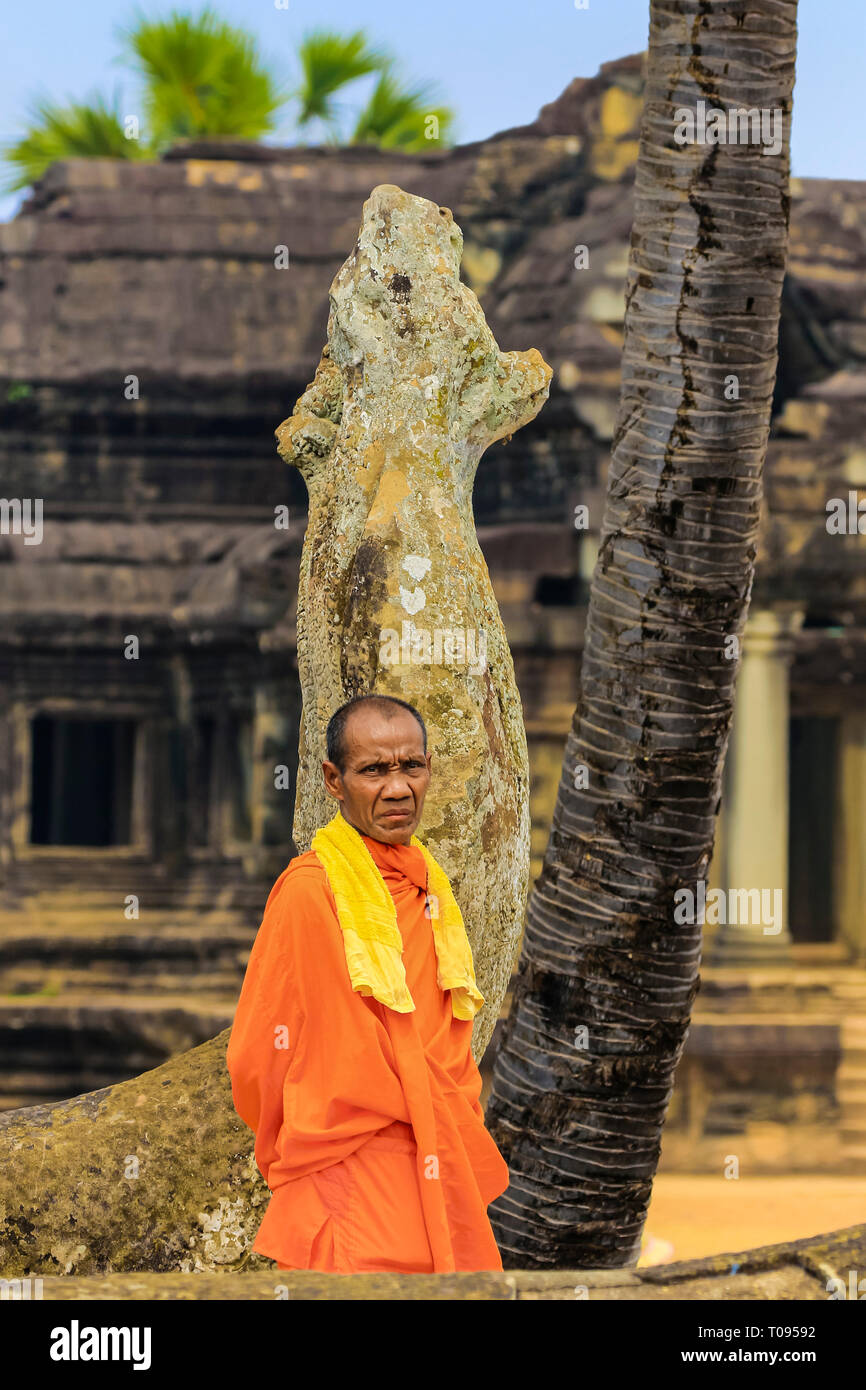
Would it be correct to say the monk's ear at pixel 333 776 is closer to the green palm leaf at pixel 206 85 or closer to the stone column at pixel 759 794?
the stone column at pixel 759 794

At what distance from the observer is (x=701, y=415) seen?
5.16 meters

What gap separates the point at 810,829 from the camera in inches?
620

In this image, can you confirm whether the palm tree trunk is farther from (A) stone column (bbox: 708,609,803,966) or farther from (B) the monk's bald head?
(A) stone column (bbox: 708,609,803,966)

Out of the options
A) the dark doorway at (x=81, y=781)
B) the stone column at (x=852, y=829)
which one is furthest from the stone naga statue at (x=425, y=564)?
the dark doorway at (x=81, y=781)

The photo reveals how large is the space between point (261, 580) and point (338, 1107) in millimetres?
10707

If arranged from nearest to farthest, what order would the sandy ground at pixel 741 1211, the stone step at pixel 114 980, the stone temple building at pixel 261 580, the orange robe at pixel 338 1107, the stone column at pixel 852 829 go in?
the orange robe at pixel 338 1107 → the sandy ground at pixel 741 1211 → the stone temple building at pixel 261 580 → the stone step at pixel 114 980 → the stone column at pixel 852 829

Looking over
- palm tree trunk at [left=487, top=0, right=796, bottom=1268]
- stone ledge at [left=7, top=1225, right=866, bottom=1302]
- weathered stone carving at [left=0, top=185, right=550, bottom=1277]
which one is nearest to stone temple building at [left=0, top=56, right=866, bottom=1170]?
palm tree trunk at [left=487, top=0, right=796, bottom=1268]

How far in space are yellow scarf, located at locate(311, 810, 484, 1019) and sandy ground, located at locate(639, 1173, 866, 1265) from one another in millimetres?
6879

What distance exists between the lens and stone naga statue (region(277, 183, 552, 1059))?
13.9 ft

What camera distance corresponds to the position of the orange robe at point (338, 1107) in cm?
328

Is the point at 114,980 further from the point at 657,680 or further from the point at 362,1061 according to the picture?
the point at 362,1061
